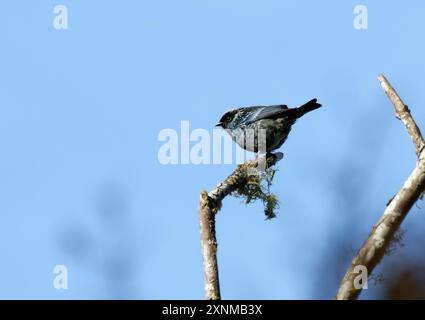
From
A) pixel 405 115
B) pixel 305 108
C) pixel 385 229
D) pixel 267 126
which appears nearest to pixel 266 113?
pixel 267 126

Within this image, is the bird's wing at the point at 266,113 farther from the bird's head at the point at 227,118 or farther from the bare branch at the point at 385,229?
the bare branch at the point at 385,229

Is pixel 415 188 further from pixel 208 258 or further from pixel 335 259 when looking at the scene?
pixel 335 259

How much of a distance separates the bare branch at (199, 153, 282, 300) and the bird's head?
Answer: 3.27m

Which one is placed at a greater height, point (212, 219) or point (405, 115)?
point (405, 115)

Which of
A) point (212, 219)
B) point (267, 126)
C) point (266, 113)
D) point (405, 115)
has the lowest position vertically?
point (212, 219)

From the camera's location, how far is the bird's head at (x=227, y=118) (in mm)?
10570

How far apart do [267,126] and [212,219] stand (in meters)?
4.52

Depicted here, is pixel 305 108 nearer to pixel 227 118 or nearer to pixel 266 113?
pixel 266 113

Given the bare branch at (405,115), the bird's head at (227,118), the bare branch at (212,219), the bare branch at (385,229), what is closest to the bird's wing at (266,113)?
the bird's head at (227,118)

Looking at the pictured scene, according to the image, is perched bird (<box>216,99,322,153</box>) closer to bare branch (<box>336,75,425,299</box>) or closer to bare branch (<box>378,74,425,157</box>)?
bare branch (<box>378,74,425,157</box>)

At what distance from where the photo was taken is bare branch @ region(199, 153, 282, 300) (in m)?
5.05

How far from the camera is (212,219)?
560 cm
